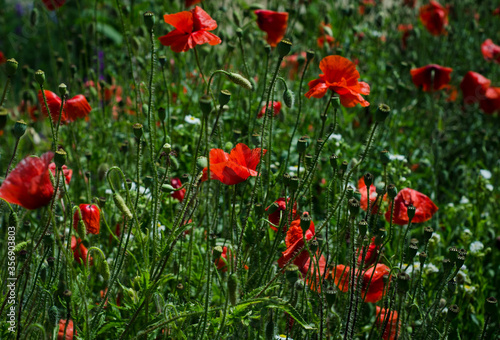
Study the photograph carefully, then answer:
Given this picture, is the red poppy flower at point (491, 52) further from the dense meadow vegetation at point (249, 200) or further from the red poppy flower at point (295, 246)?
the red poppy flower at point (295, 246)

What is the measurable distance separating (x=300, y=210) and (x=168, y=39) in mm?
893

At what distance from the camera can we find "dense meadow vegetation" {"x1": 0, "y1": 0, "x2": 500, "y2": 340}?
1780mm

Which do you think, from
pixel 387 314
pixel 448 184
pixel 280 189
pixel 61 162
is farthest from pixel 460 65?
pixel 61 162

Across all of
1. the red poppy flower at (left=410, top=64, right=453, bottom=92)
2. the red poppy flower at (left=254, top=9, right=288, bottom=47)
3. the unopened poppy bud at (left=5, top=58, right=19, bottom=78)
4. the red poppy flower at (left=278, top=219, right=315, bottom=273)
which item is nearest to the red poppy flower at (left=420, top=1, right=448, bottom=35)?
the red poppy flower at (left=410, top=64, right=453, bottom=92)

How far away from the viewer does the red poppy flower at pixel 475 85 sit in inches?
150

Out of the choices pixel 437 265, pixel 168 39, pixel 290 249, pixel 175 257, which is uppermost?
pixel 168 39

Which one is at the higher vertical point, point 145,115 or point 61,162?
point 61,162

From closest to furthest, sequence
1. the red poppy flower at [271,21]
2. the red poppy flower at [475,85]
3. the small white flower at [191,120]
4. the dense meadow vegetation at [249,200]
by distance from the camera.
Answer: the dense meadow vegetation at [249,200], the red poppy flower at [271,21], the small white flower at [191,120], the red poppy flower at [475,85]

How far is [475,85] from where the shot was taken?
3.81 metres

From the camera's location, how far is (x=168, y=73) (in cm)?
388

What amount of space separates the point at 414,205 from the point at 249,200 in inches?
34.5

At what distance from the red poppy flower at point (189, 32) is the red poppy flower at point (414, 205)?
3.24ft

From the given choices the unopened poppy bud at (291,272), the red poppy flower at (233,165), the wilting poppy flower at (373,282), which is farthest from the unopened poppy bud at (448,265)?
the red poppy flower at (233,165)

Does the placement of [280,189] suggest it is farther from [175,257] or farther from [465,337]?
[465,337]
